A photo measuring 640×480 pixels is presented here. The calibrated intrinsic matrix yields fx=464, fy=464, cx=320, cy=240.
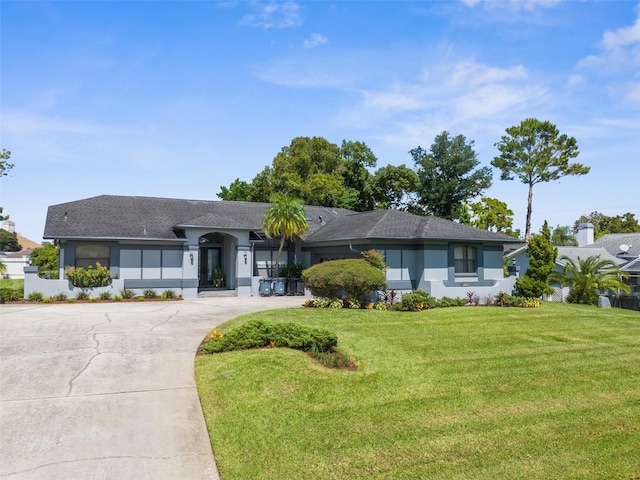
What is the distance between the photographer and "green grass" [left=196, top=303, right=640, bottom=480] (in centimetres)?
555

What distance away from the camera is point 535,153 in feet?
147

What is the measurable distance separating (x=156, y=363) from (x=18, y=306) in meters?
13.3

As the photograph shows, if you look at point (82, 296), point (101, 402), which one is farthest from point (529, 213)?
point (101, 402)

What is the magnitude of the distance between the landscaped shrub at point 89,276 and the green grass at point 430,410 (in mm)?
14797

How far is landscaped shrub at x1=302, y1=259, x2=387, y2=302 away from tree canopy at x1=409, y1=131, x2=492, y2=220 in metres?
30.9

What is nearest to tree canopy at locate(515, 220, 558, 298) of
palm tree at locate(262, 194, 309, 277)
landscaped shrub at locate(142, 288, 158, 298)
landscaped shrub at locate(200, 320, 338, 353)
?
palm tree at locate(262, 194, 309, 277)

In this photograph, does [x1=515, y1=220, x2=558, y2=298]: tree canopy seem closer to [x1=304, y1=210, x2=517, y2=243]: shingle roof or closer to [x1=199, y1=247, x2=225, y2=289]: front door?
[x1=304, y1=210, x2=517, y2=243]: shingle roof

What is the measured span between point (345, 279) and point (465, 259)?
9105mm

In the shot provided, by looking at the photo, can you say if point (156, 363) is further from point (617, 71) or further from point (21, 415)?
point (617, 71)

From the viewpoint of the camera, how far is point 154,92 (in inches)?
679

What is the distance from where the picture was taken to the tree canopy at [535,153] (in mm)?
43938

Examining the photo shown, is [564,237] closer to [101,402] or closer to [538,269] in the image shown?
[538,269]

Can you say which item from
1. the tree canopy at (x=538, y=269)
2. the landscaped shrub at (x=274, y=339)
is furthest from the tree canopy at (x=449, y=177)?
the landscaped shrub at (x=274, y=339)

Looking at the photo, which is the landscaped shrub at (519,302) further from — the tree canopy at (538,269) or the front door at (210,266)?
the front door at (210,266)
